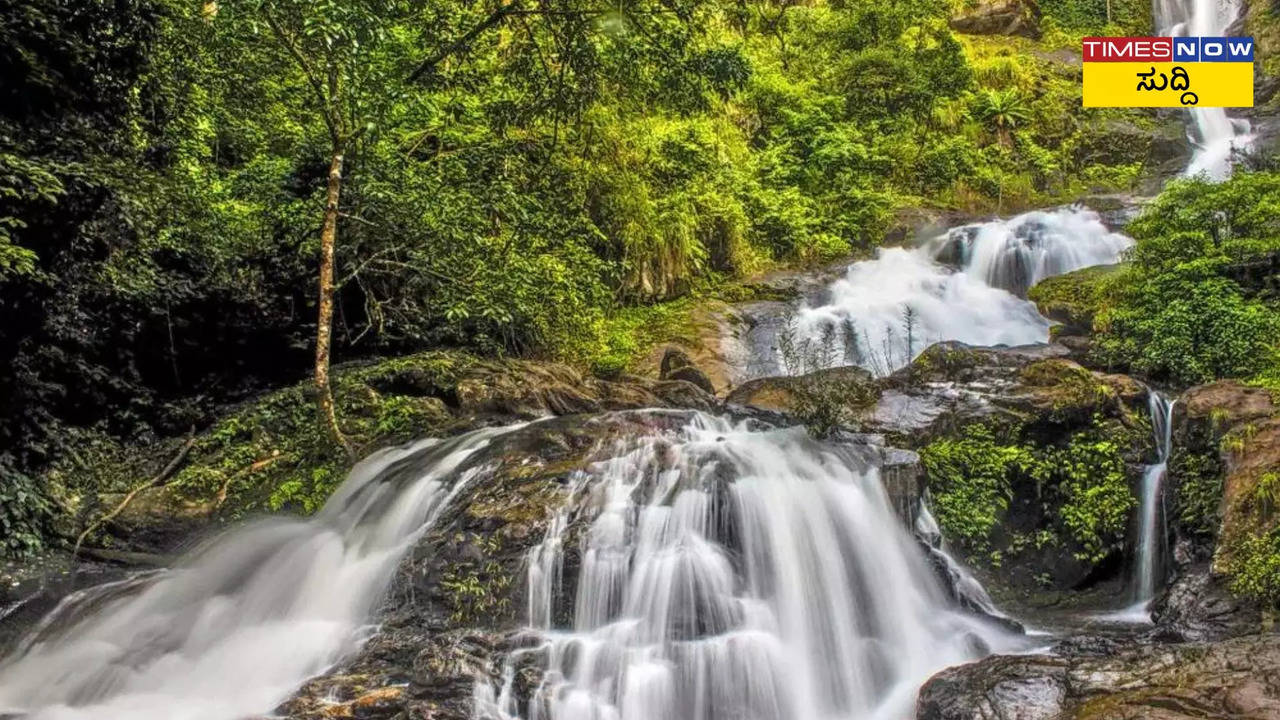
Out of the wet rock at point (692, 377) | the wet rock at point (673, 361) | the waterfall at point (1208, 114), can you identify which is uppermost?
the waterfall at point (1208, 114)

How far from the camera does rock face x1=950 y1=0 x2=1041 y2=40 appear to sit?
25.8 m

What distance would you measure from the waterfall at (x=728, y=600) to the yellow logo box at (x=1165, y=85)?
66.1ft

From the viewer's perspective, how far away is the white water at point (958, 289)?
13.1 meters

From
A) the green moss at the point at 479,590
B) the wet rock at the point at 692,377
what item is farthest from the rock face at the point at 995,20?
the green moss at the point at 479,590

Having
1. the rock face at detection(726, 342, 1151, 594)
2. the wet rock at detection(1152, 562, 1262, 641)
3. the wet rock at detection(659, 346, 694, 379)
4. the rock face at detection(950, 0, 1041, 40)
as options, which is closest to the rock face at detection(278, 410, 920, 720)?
the rock face at detection(726, 342, 1151, 594)

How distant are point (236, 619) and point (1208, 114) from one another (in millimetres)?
28168

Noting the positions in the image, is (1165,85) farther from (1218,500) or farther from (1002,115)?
(1218,500)

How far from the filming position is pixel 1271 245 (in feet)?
26.9

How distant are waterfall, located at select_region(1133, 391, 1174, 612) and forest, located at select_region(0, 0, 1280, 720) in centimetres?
4

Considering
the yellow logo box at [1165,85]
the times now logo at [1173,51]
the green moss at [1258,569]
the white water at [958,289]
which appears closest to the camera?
the green moss at [1258,569]

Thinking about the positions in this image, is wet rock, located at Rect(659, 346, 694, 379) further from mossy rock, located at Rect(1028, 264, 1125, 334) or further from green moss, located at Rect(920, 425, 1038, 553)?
mossy rock, located at Rect(1028, 264, 1125, 334)

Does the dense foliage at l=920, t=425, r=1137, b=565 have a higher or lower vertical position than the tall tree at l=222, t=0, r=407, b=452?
lower

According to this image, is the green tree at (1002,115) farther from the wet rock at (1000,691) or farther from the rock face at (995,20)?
the wet rock at (1000,691)

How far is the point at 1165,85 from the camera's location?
20.3 m
